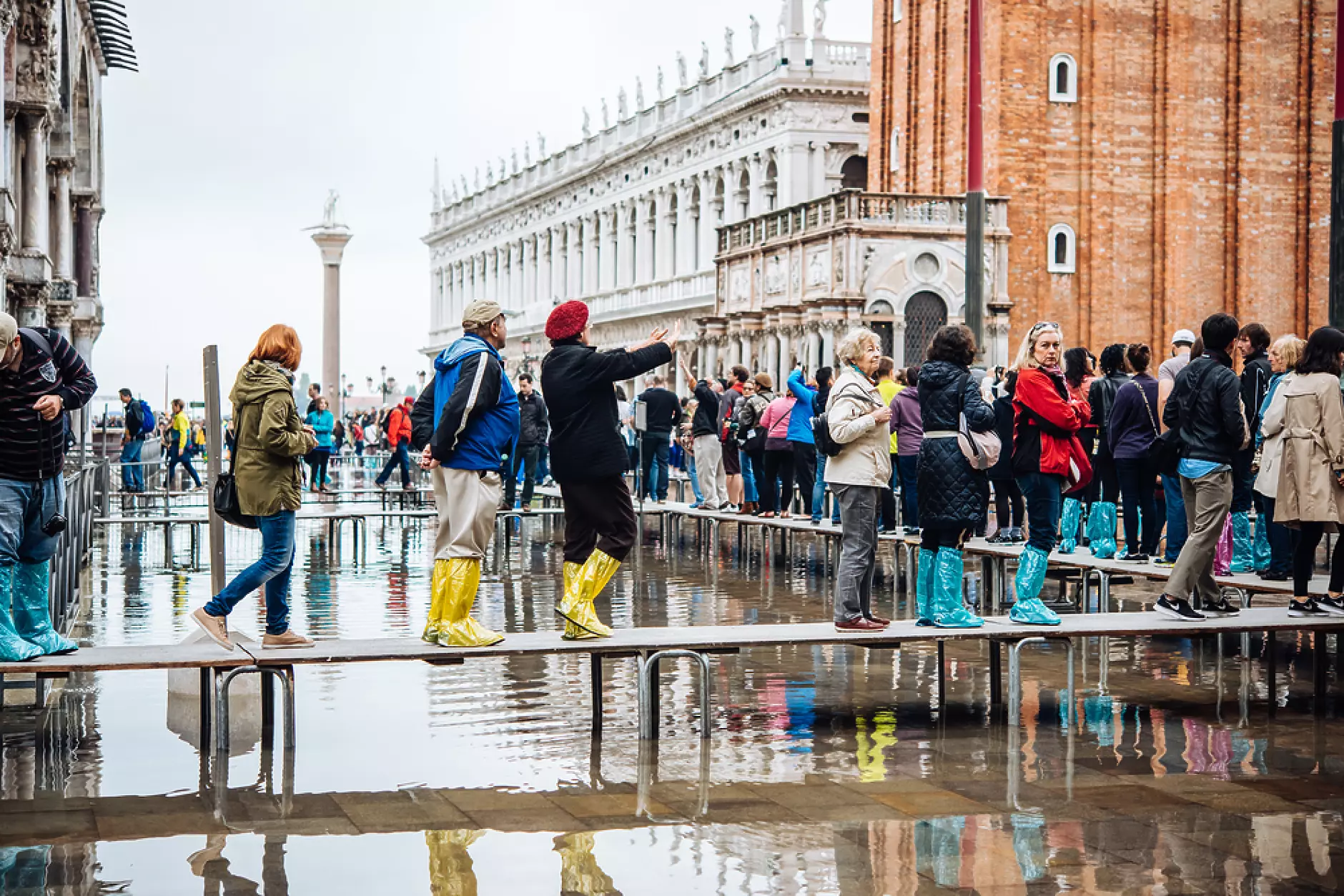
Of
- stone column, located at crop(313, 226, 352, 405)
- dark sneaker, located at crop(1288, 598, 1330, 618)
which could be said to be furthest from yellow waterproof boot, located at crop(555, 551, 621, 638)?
stone column, located at crop(313, 226, 352, 405)

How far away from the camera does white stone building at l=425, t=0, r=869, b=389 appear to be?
197 feet

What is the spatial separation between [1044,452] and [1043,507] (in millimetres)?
314

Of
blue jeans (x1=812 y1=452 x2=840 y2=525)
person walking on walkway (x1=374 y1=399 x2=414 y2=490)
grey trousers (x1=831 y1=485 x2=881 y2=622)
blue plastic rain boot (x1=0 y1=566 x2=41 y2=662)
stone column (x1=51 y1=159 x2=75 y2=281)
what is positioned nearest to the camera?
blue plastic rain boot (x1=0 y1=566 x2=41 y2=662)

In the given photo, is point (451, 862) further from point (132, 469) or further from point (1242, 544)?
point (132, 469)

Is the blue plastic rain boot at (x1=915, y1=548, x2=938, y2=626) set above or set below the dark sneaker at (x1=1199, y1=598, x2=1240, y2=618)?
above

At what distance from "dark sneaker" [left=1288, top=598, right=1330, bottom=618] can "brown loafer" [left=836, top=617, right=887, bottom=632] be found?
2649mm

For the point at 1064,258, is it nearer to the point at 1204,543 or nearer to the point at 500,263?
the point at 1204,543

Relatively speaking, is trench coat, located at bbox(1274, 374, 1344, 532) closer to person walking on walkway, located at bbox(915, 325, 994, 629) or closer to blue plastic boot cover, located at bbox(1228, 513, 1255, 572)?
person walking on walkway, located at bbox(915, 325, 994, 629)

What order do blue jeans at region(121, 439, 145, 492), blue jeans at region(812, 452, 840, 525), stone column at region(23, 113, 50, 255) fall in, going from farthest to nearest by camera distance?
blue jeans at region(121, 439, 145, 492), stone column at region(23, 113, 50, 255), blue jeans at region(812, 452, 840, 525)

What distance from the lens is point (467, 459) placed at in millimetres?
8898

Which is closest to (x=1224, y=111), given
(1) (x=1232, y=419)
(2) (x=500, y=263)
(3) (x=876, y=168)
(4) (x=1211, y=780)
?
(3) (x=876, y=168)

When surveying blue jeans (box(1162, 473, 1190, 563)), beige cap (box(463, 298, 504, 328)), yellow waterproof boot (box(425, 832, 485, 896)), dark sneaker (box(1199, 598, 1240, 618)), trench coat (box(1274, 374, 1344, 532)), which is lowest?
yellow waterproof boot (box(425, 832, 485, 896))

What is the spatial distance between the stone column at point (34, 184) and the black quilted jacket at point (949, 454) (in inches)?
971

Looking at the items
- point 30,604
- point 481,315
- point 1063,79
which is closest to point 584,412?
point 481,315
